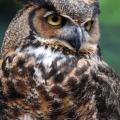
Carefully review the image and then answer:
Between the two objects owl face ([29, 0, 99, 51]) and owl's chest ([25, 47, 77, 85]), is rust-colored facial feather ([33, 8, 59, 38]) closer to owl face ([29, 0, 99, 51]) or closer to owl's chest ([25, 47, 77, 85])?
owl face ([29, 0, 99, 51])

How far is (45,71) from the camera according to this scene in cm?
446

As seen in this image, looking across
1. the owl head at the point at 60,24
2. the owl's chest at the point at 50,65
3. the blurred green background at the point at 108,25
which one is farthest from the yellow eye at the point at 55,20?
the blurred green background at the point at 108,25

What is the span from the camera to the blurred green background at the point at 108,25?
6.81 metres

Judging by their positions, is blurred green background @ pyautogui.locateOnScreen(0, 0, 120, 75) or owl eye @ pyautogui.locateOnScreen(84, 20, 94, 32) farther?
blurred green background @ pyautogui.locateOnScreen(0, 0, 120, 75)

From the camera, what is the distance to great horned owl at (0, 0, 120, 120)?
14.3 ft

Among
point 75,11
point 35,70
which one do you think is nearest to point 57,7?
point 75,11

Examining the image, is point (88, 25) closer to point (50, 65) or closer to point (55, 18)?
point (55, 18)

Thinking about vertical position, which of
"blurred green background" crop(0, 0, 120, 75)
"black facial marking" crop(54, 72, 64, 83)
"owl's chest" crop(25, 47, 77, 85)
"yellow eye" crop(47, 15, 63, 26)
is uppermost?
"yellow eye" crop(47, 15, 63, 26)

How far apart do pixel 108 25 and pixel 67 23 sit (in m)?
2.88

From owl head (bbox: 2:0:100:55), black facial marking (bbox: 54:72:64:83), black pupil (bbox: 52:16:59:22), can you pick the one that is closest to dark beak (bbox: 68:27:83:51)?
owl head (bbox: 2:0:100:55)

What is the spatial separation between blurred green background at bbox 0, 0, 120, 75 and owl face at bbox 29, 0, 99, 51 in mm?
2324

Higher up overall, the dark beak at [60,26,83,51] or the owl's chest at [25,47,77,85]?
the dark beak at [60,26,83,51]

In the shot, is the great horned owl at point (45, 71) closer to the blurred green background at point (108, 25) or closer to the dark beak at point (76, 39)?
the dark beak at point (76, 39)

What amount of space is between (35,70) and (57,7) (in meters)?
0.42
